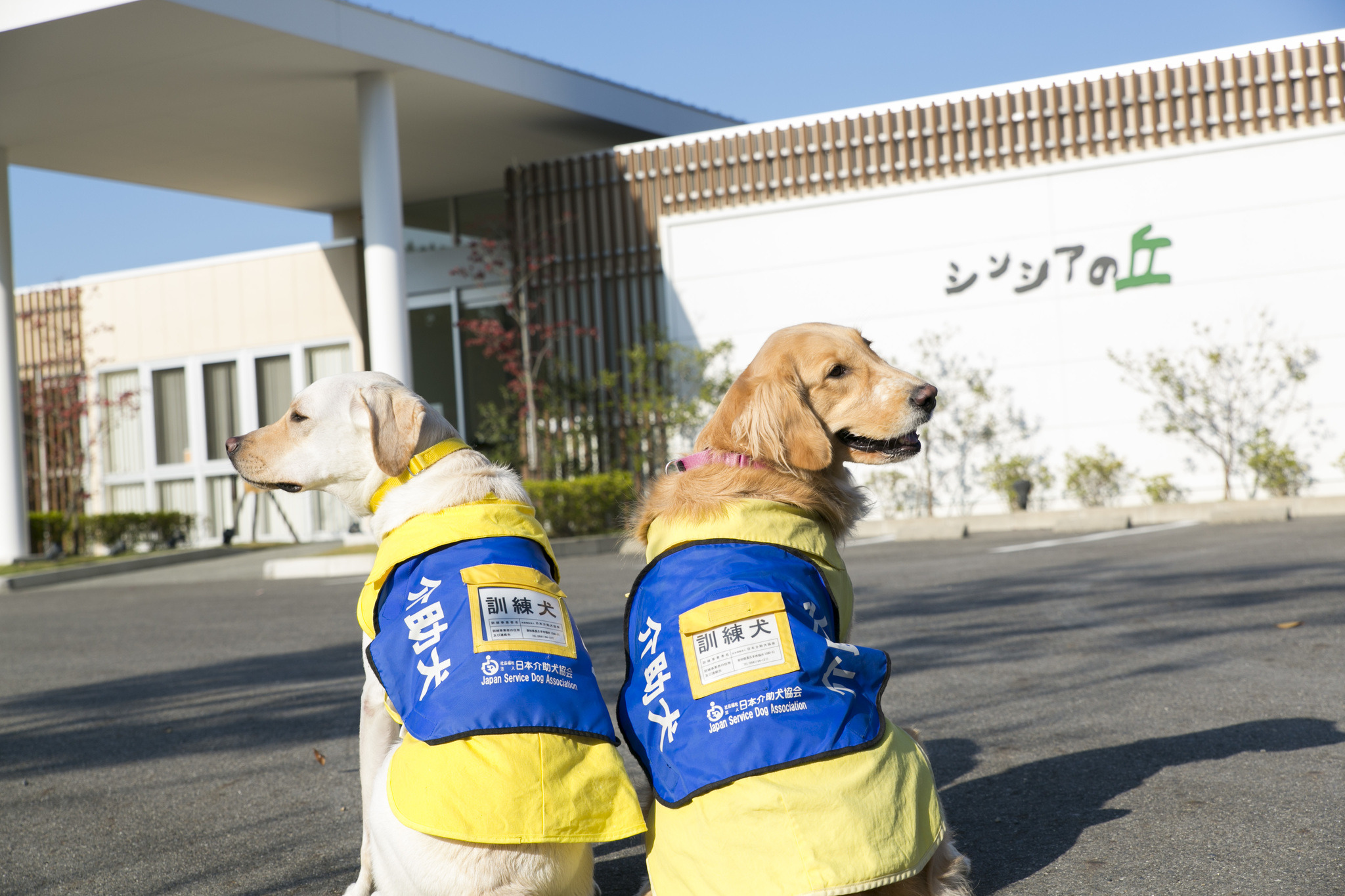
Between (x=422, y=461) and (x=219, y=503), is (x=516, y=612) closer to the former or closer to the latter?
(x=422, y=461)

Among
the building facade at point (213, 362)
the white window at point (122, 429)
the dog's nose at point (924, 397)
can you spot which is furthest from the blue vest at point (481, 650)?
the white window at point (122, 429)

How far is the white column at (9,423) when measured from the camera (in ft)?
55.3

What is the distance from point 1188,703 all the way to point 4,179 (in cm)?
1888

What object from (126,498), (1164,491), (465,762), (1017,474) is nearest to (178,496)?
(126,498)

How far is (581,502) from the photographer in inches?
597

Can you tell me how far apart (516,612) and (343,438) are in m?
1.19

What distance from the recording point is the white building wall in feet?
49.0

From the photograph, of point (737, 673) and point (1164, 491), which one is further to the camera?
point (1164, 491)

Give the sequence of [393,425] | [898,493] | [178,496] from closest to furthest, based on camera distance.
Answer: [393,425] < [898,493] < [178,496]

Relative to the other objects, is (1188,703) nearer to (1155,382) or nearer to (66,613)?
(66,613)

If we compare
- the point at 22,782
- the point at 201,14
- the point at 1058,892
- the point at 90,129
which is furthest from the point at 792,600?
the point at 90,129

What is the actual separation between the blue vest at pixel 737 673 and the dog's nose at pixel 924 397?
30.5 inches

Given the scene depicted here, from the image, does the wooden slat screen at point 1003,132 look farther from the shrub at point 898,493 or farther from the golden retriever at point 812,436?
the golden retriever at point 812,436

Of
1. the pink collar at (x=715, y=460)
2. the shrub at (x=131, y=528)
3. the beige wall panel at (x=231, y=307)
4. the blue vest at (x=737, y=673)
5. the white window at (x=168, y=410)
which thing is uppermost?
the beige wall panel at (x=231, y=307)
